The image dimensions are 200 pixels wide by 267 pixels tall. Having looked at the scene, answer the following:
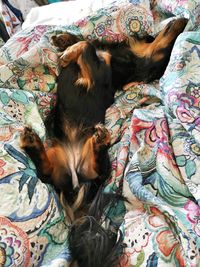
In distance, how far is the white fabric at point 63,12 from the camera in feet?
5.92

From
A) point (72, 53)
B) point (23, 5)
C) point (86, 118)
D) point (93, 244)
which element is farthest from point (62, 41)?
point (93, 244)

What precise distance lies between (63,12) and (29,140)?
35.0 inches

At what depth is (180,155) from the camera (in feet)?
3.61

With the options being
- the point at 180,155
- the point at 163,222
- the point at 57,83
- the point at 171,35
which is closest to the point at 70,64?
the point at 57,83

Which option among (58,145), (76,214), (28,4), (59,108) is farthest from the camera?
(28,4)

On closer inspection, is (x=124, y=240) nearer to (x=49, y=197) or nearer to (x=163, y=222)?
(x=163, y=222)

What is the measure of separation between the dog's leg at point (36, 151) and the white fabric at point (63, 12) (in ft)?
2.46

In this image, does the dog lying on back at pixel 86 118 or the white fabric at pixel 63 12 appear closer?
the dog lying on back at pixel 86 118

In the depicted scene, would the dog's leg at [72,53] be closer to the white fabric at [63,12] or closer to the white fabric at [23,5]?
the white fabric at [63,12]

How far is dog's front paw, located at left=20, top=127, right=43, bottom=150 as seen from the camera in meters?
1.17

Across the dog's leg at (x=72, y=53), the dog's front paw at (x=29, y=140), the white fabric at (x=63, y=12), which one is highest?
the white fabric at (x=63, y=12)

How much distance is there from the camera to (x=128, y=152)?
120cm

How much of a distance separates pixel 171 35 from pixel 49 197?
86 centimetres

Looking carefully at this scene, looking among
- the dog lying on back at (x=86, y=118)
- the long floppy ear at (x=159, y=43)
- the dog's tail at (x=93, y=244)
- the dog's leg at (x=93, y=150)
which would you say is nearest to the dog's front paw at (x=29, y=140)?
the dog lying on back at (x=86, y=118)
